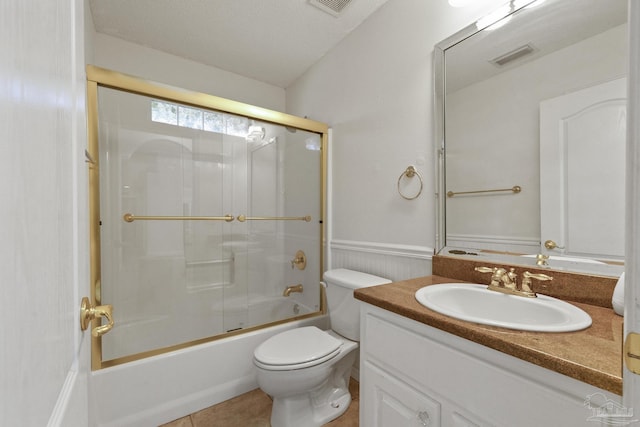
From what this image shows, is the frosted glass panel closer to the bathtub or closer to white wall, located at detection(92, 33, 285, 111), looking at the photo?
the bathtub

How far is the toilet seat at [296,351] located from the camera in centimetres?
129

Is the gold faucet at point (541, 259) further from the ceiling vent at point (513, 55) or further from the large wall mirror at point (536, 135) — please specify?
the ceiling vent at point (513, 55)

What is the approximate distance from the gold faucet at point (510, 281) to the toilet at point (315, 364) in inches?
23.1

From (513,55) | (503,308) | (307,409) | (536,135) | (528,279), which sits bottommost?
(307,409)

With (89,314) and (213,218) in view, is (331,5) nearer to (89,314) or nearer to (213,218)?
(213,218)

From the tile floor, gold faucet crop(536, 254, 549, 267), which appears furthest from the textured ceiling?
the tile floor

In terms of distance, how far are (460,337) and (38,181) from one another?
0.92 metres

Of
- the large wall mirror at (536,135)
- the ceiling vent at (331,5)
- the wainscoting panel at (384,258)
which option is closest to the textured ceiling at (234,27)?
the ceiling vent at (331,5)

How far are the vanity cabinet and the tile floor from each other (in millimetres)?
518

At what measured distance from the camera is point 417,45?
59.7 inches

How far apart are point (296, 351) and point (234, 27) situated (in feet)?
6.85

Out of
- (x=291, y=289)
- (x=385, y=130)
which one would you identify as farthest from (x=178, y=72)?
(x=291, y=289)

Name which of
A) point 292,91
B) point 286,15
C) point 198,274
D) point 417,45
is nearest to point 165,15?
point 286,15

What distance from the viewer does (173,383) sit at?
5.02 feet
